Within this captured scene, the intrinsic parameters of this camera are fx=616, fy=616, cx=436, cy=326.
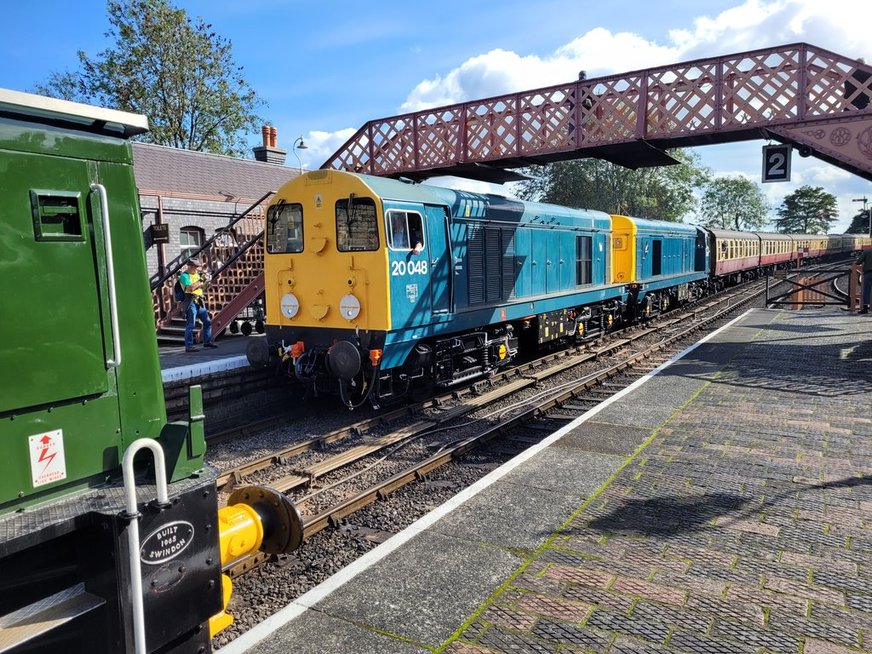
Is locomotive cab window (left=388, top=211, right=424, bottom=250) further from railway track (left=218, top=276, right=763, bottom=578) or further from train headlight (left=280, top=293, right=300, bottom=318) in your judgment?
railway track (left=218, top=276, right=763, bottom=578)

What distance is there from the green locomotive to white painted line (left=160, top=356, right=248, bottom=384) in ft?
22.7

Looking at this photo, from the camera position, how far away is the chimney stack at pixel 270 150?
80.3ft

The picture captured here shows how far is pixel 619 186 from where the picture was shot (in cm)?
5312

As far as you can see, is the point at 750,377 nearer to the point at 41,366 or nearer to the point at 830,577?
the point at 830,577

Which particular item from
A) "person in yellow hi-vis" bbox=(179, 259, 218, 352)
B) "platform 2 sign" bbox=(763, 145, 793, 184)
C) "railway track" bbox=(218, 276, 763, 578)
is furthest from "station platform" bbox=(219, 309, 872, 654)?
"person in yellow hi-vis" bbox=(179, 259, 218, 352)

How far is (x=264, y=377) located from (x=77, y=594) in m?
8.58

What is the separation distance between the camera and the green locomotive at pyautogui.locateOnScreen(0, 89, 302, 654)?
7.93ft

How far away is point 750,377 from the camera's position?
1078cm

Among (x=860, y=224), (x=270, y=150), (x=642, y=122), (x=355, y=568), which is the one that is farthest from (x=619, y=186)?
(x=860, y=224)

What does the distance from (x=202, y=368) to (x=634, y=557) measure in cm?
775

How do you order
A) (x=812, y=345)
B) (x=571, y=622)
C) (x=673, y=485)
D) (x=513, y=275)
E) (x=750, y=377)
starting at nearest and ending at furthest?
(x=571, y=622) → (x=673, y=485) → (x=750, y=377) → (x=513, y=275) → (x=812, y=345)

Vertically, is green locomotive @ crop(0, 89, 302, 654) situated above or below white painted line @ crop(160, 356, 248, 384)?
above

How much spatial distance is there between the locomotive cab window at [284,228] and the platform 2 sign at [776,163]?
856 cm

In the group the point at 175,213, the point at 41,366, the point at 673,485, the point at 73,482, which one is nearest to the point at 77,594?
the point at 73,482
